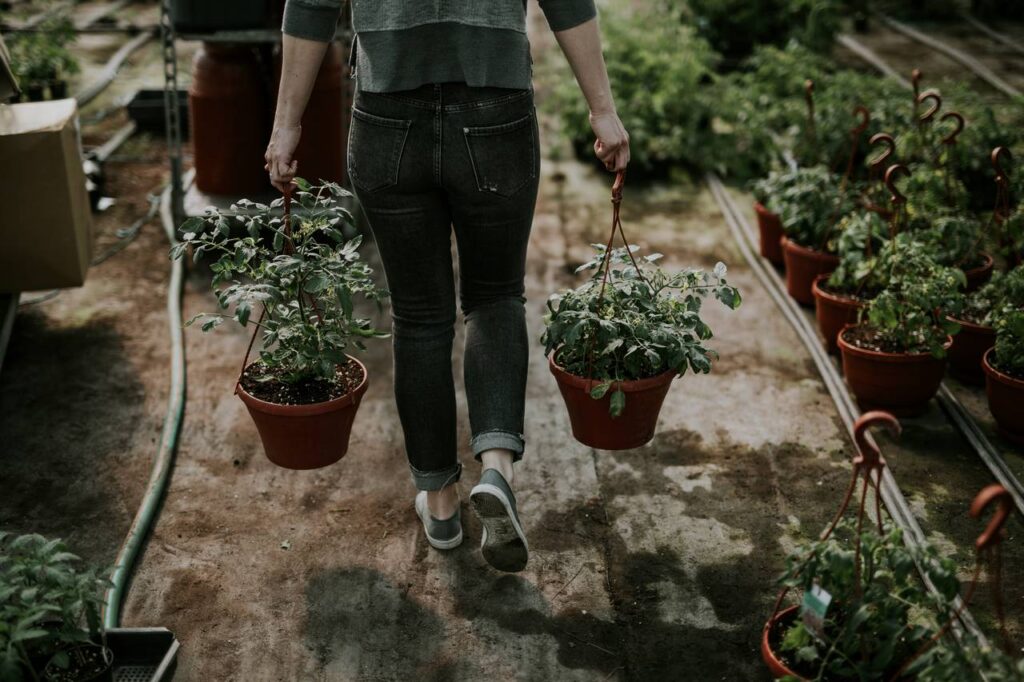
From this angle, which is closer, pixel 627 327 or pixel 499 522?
pixel 499 522

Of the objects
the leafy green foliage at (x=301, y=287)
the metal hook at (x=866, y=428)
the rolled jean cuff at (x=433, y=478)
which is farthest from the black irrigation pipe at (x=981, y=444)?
the leafy green foliage at (x=301, y=287)

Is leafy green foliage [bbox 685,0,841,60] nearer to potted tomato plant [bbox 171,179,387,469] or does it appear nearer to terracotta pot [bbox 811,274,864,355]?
terracotta pot [bbox 811,274,864,355]

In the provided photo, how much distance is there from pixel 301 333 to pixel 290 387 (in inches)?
5.2

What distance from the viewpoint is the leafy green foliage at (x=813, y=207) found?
3.72 m

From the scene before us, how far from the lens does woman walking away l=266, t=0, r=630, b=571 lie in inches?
80.6

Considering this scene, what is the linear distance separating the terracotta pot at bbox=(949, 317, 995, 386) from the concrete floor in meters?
0.27

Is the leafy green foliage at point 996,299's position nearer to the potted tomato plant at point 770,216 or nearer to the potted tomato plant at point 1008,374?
the potted tomato plant at point 1008,374

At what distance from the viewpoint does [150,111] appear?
580cm

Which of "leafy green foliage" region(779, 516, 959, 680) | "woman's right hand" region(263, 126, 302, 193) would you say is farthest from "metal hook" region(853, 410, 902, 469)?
"woman's right hand" region(263, 126, 302, 193)

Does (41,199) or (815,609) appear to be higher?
(815,609)

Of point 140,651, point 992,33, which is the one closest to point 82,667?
point 140,651

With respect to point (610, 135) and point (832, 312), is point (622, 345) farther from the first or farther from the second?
point (832, 312)

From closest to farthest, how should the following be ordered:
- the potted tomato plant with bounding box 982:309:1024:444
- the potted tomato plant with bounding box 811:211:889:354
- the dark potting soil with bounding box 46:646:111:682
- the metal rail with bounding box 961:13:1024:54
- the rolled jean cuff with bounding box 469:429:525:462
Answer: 1. the dark potting soil with bounding box 46:646:111:682
2. the rolled jean cuff with bounding box 469:429:525:462
3. the potted tomato plant with bounding box 982:309:1024:444
4. the potted tomato plant with bounding box 811:211:889:354
5. the metal rail with bounding box 961:13:1024:54

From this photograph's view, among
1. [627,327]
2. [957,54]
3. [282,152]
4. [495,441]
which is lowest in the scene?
[957,54]
